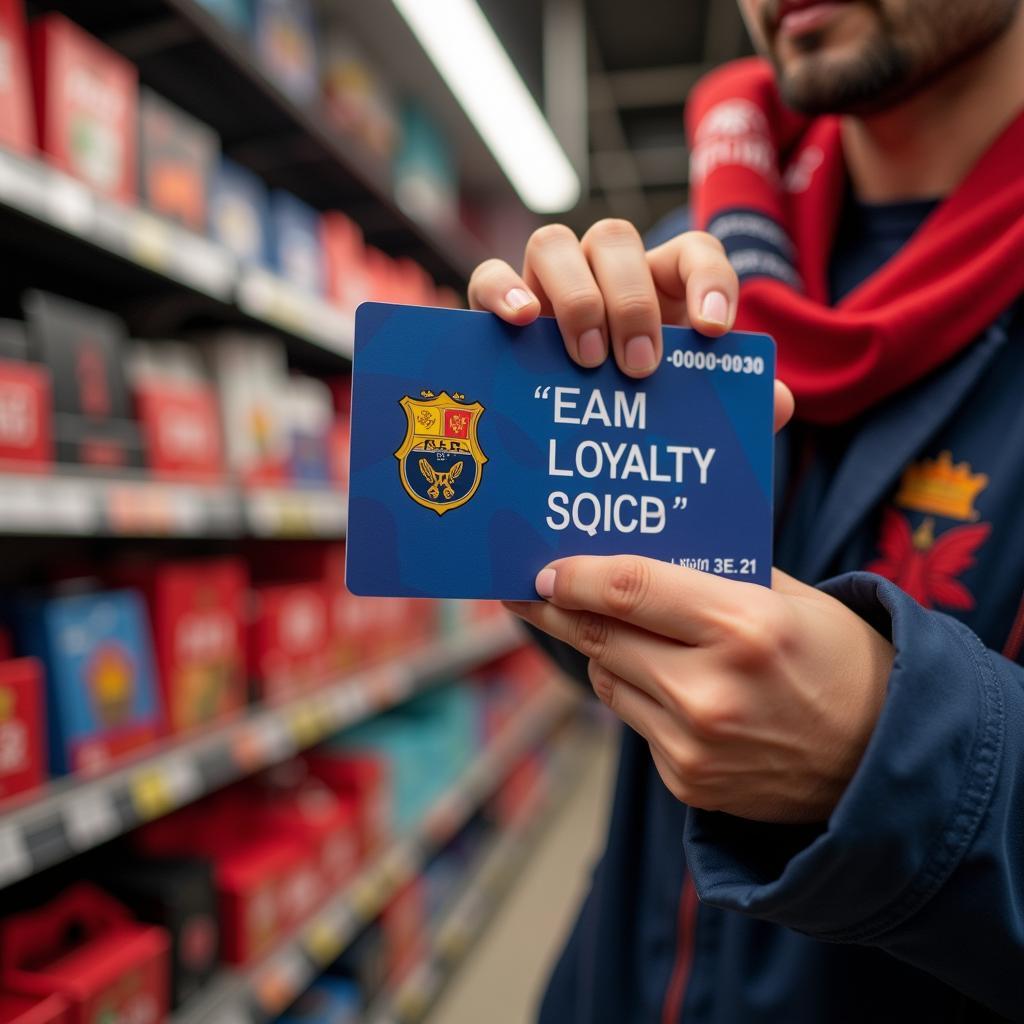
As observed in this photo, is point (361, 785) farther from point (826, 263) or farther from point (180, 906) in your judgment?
point (826, 263)

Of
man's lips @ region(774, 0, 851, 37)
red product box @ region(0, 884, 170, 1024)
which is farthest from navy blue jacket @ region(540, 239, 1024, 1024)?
red product box @ region(0, 884, 170, 1024)

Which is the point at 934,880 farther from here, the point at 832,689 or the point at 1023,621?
the point at 1023,621

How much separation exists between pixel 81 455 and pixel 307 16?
5.40ft

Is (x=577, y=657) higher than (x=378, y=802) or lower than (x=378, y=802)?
higher

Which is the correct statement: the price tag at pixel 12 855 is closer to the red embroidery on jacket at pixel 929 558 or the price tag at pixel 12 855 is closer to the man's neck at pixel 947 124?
the red embroidery on jacket at pixel 929 558

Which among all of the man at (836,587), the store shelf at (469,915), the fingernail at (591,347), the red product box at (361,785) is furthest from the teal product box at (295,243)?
the store shelf at (469,915)

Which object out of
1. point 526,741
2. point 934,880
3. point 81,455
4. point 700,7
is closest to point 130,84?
point 81,455

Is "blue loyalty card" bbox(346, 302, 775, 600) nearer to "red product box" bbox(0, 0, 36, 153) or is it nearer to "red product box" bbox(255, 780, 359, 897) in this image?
"red product box" bbox(0, 0, 36, 153)

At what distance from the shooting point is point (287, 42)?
208 centimetres

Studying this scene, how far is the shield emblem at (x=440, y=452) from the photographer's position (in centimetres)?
65

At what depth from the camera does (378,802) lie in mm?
2129

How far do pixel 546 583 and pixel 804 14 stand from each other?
75cm

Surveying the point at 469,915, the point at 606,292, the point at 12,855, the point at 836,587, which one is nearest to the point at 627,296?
the point at 606,292

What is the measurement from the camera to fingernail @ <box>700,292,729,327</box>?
656 mm
